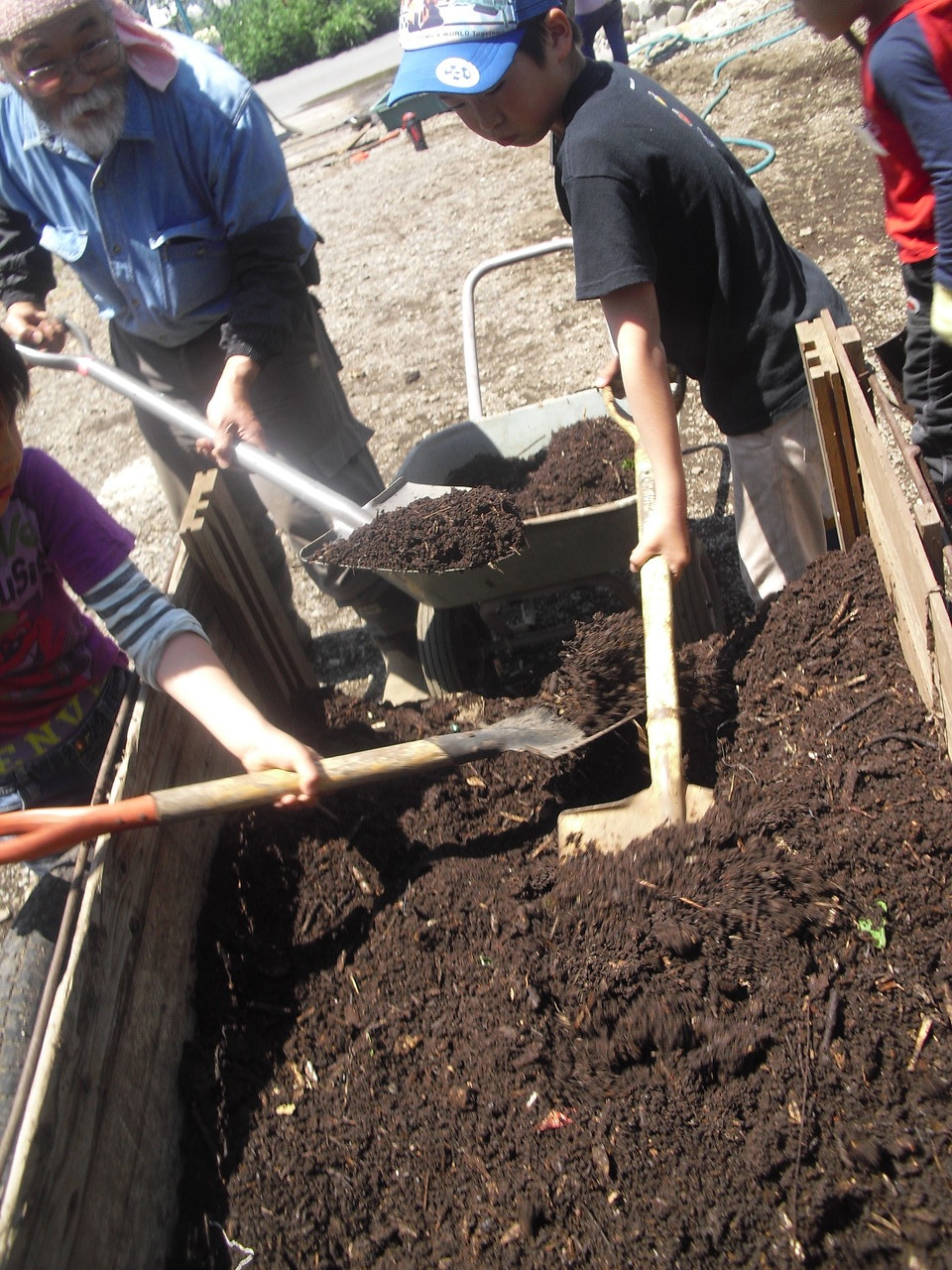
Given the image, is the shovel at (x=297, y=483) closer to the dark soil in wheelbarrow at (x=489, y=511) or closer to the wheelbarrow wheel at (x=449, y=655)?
the dark soil in wheelbarrow at (x=489, y=511)

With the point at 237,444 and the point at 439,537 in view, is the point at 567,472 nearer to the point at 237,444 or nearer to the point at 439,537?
the point at 439,537

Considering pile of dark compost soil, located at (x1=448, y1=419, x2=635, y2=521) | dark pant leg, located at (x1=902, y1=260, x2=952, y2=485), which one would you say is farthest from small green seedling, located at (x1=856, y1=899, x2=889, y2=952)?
pile of dark compost soil, located at (x1=448, y1=419, x2=635, y2=521)

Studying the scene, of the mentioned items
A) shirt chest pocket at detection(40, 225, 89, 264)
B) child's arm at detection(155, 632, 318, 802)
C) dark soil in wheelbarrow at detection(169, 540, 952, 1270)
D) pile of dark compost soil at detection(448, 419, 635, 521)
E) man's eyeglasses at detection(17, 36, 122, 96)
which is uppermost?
man's eyeglasses at detection(17, 36, 122, 96)

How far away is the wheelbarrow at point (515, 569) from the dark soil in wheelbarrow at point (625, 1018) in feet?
1.57

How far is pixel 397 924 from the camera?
2.07m

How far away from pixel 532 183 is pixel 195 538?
6363mm

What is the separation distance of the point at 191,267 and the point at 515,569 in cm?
132

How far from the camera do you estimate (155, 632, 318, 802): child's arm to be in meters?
1.96

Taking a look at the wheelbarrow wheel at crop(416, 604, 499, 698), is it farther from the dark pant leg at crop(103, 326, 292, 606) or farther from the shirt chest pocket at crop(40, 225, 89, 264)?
the shirt chest pocket at crop(40, 225, 89, 264)

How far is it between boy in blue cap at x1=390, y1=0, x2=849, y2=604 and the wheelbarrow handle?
0.98 m

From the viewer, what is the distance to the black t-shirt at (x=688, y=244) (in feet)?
6.65

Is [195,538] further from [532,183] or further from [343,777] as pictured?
[532,183]

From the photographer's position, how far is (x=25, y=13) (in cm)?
234

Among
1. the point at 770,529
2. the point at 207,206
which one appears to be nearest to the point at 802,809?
the point at 770,529
